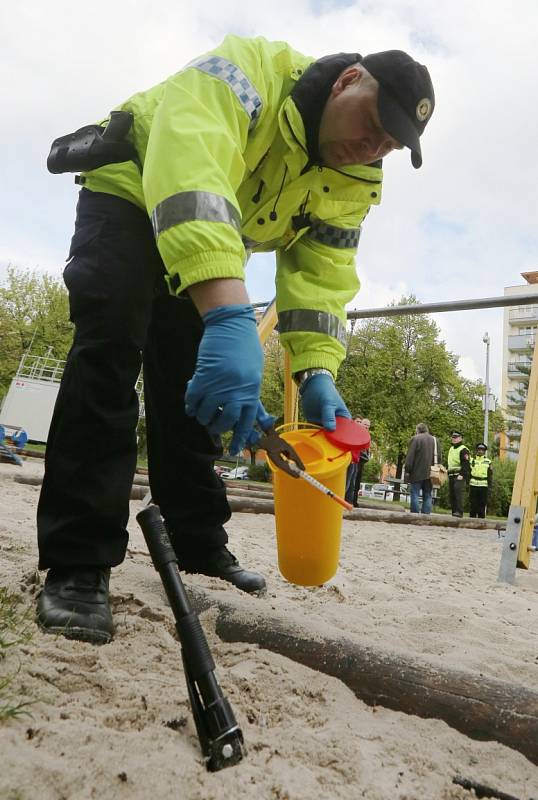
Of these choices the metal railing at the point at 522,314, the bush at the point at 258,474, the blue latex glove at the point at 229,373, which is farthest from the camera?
the metal railing at the point at 522,314

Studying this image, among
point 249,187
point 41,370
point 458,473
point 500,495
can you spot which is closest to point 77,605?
point 249,187

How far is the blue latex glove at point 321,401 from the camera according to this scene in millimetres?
1963

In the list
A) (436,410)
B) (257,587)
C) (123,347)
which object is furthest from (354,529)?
(436,410)

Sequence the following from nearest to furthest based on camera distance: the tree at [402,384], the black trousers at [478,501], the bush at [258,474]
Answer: the black trousers at [478,501]
the bush at [258,474]
the tree at [402,384]

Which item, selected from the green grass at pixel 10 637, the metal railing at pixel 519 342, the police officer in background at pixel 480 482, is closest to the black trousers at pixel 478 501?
the police officer in background at pixel 480 482

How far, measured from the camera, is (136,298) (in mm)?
1728

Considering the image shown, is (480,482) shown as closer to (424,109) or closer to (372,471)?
(424,109)

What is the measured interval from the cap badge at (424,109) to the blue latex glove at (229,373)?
824 millimetres

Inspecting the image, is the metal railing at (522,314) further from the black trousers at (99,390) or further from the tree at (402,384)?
the black trousers at (99,390)

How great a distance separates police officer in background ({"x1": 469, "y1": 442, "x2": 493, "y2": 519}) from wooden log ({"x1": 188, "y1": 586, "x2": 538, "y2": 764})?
10.3 meters

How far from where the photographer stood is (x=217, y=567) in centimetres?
216

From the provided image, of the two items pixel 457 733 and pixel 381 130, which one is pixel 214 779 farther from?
pixel 381 130

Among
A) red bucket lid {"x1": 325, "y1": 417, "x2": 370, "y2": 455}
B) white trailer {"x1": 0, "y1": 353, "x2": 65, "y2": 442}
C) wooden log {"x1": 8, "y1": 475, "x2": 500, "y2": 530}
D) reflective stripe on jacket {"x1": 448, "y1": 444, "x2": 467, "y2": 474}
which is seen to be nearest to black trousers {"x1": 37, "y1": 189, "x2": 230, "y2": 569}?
red bucket lid {"x1": 325, "y1": 417, "x2": 370, "y2": 455}

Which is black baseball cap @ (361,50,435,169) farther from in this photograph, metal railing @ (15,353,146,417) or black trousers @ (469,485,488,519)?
metal railing @ (15,353,146,417)
